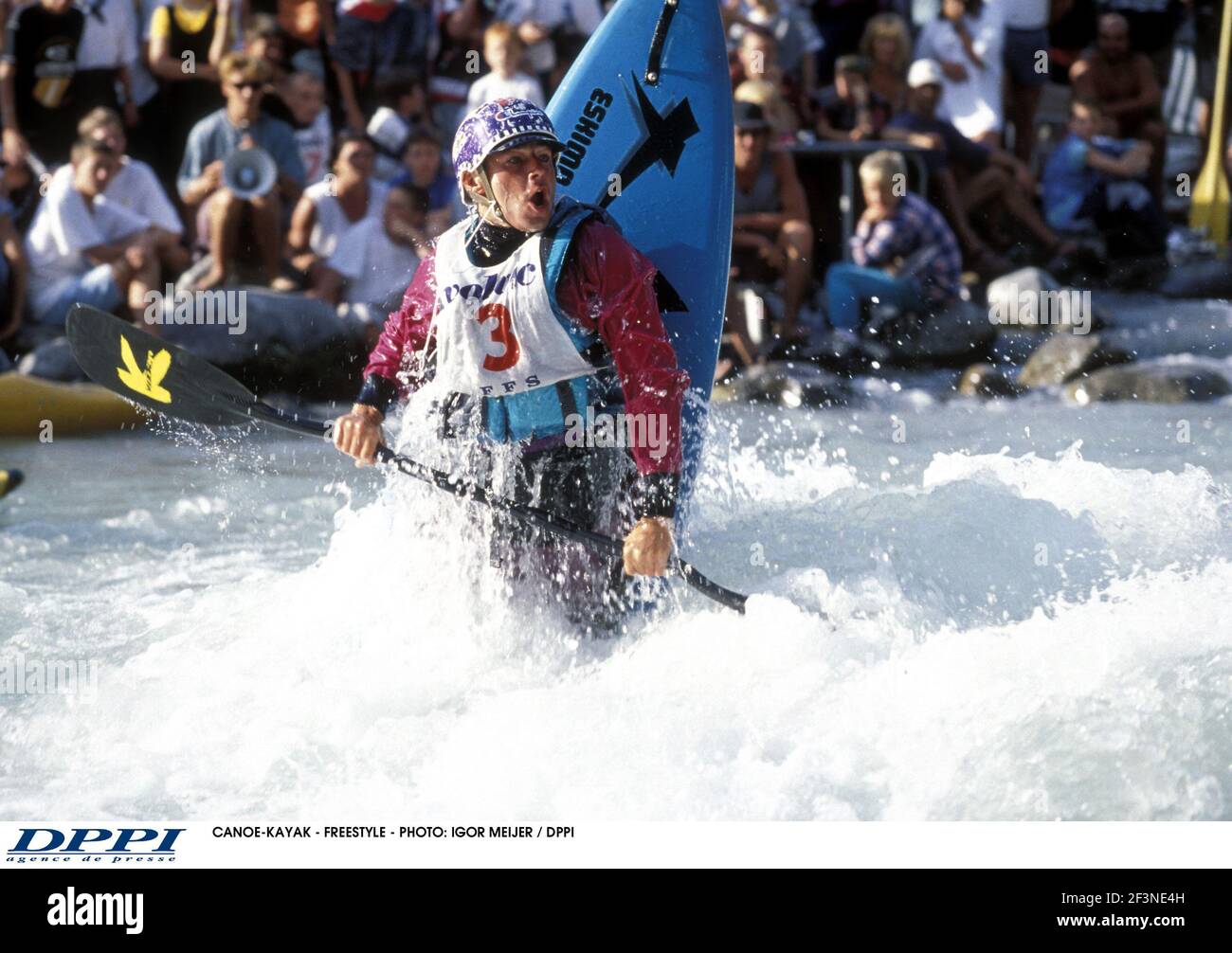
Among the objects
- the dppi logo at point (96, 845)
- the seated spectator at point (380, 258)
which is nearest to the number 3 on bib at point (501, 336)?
the dppi logo at point (96, 845)

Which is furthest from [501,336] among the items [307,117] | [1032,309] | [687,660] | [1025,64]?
[1025,64]

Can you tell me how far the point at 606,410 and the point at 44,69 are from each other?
4.55 meters

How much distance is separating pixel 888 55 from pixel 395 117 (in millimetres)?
2551

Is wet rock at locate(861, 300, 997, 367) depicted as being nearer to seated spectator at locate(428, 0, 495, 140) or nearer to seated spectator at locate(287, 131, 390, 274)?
seated spectator at locate(428, 0, 495, 140)

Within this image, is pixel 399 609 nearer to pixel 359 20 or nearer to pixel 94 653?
pixel 94 653

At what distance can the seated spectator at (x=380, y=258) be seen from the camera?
6.87 metres

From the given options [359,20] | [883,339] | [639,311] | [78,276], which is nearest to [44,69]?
[78,276]

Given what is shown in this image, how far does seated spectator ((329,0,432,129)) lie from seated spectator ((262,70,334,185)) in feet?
0.60

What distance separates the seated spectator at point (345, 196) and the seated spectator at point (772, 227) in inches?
65.6

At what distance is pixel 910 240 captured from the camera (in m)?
7.41

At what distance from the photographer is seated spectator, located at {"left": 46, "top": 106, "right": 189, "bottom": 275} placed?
677 centimetres

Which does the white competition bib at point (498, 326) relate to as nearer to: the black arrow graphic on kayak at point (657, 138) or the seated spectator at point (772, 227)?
the black arrow graphic on kayak at point (657, 138)

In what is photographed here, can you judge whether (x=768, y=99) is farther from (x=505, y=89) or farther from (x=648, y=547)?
(x=648, y=547)

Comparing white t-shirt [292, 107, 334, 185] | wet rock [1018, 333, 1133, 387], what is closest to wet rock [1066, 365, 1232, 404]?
wet rock [1018, 333, 1133, 387]
